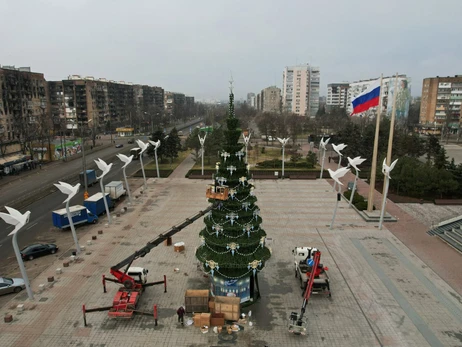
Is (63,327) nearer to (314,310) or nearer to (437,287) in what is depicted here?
(314,310)

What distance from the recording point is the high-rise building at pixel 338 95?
15150 centimetres

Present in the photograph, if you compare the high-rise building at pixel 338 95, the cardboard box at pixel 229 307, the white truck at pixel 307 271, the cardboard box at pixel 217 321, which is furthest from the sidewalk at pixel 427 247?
the high-rise building at pixel 338 95

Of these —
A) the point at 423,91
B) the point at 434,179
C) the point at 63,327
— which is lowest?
the point at 63,327

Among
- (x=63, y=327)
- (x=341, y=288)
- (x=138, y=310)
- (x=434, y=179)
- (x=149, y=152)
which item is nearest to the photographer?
(x=63, y=327)

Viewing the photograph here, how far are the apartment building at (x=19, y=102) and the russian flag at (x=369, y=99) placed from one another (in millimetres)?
48343

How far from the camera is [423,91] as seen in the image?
92.2 m

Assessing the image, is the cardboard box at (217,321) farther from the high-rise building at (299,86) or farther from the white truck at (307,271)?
the high-rise building at (299,86)

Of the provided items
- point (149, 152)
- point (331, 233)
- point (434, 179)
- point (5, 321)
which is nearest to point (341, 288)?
point (331, 233)

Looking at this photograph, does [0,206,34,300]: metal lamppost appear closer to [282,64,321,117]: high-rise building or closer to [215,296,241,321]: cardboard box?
[215,296,241,321]: cardboard box

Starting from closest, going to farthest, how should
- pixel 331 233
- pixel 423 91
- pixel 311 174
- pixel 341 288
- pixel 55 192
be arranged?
pixel 341 288, pixel 331 233, pixel 55 192, pixel 311 174, pixel 423 91

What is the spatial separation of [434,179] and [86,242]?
29408mm

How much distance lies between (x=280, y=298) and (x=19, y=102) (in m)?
68.0

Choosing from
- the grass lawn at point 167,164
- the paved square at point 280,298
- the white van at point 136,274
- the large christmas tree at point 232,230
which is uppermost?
the large christmas tree at point 232,230

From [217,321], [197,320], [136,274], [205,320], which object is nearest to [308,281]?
[217,321]
